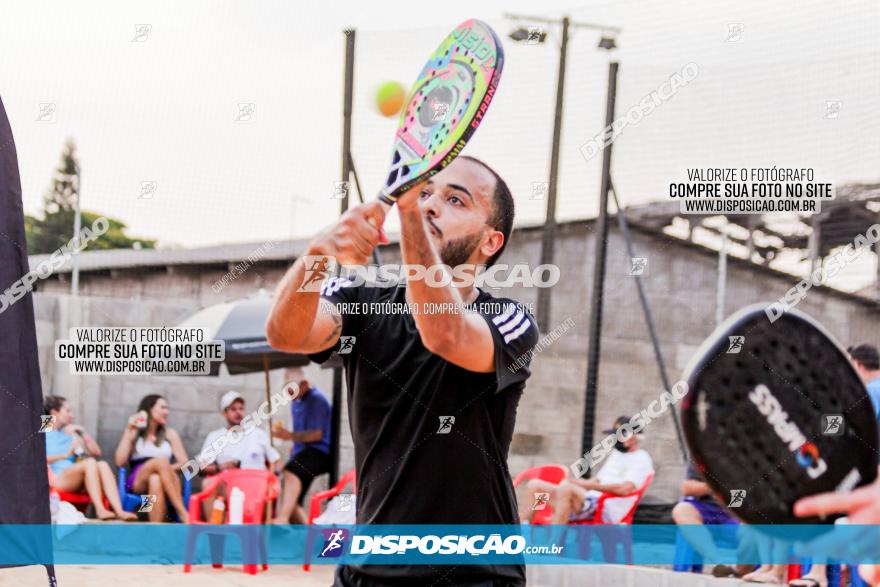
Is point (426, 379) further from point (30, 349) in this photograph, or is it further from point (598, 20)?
point (598, 20)

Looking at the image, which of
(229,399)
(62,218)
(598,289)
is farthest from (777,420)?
(62,218)

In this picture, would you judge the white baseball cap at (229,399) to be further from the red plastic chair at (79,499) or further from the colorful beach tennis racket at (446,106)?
the colorful beach tennis racket at (446,106)

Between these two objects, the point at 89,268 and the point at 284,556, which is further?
the point at 89,268

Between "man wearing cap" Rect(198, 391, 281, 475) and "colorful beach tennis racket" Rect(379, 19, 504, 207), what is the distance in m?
5.76

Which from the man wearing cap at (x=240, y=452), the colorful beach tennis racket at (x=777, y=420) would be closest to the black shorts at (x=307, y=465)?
the man wearing cap at (x=240, y=452)

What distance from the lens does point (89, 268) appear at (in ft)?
35.4

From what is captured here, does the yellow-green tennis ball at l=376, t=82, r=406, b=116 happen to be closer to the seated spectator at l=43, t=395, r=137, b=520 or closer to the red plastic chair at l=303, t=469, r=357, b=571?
the red plastic chair at l=303, t=469, r=357, b=571

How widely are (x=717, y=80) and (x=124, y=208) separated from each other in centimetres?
450

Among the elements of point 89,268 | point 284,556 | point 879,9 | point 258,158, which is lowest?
point 284,556

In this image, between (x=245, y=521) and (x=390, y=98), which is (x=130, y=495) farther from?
(x=390, y=98)

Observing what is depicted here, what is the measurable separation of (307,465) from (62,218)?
10.6 feet

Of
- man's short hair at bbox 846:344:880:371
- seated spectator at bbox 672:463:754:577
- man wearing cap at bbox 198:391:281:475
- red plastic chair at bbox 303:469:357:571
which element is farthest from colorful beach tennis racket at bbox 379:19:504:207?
man wearing cap at bbox 198:391:281:475

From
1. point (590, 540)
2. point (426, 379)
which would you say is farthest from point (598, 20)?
point (426, 379)

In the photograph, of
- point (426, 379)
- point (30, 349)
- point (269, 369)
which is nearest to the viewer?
point (426, 379)
